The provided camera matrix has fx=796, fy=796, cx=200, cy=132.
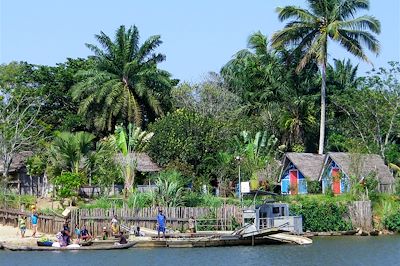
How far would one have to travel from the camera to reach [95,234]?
41.4m

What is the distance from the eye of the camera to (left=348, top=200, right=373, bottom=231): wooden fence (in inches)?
1866

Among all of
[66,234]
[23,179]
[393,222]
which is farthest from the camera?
[23,179]

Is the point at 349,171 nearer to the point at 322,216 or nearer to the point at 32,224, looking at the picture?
the point at 322,216

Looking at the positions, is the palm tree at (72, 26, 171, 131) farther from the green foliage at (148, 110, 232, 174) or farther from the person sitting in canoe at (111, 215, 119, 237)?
the person sitting in canoe at (111, 215, 119, 237)

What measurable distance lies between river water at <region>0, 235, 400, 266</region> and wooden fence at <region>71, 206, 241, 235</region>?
10.7ft

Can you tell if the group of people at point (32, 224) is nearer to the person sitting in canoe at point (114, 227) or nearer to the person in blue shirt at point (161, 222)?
the person sitting in canoe at point (114, 227)

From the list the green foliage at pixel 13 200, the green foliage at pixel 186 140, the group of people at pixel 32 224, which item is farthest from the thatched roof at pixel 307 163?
the group of people at pixel 32 224

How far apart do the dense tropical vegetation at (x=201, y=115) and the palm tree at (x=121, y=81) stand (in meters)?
0.10

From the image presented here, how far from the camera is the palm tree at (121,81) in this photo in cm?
6181

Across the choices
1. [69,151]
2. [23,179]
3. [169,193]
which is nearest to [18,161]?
[23,179]

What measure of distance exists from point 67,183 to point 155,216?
7.92 metres

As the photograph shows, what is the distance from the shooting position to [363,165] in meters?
53.2

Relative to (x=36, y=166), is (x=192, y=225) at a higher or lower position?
lower

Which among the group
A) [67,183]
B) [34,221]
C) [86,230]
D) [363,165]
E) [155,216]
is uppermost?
[363,165]
